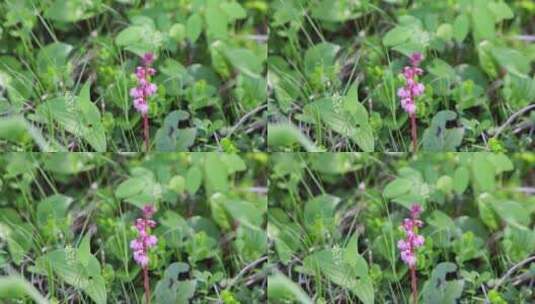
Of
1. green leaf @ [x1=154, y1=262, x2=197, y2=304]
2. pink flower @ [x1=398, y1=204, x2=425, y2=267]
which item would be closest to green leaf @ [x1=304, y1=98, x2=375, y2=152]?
pink flower @ [x1=398, y1=204, x2=425, y2=267]

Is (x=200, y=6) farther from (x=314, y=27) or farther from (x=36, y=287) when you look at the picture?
(x=36, y=287)

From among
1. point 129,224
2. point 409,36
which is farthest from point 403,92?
point 129,224

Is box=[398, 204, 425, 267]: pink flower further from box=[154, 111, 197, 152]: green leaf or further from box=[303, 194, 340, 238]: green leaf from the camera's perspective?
box=[154, 111, 197, 152]: green leaf

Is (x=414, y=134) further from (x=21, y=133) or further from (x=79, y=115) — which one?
(x=21, y=133)

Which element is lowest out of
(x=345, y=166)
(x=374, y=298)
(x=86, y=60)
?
(x=374, y=298)

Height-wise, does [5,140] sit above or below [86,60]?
below

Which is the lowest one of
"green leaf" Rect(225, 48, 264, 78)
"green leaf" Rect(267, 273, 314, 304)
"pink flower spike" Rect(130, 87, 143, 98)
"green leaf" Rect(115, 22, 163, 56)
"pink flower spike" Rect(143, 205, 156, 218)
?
"green leaf" Rect(267, 273, 314, 304)

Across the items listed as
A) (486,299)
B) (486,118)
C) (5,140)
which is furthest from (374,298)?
(5,140)
